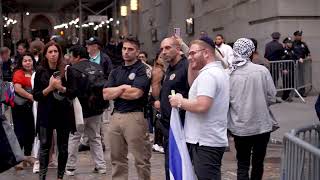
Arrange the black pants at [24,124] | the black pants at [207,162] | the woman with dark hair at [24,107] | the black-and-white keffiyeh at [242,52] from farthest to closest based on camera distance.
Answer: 1. the black pants at [24,124]
2. the woman with dark hair at [24,107]
3. the black-and-white keffiyeh at [242,52]
4. the black pants at [207,162]

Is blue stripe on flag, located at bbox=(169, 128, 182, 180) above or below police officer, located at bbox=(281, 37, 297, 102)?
below

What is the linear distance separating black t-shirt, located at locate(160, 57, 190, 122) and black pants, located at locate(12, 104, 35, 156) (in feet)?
11.9

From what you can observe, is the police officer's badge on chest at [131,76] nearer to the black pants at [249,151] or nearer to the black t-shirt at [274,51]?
the black pants at [249,151]

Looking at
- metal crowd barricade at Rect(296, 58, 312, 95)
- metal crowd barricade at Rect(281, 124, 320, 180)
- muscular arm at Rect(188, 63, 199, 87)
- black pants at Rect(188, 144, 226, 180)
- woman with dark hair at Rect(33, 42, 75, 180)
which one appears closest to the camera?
metal crowd barricade at Rect(281, 124, 320, 180)

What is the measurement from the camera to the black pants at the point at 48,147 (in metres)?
8.01

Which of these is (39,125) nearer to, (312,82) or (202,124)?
(202,124)

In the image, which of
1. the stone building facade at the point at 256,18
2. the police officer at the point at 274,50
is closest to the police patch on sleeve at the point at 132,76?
the police officer at the point at 274,50

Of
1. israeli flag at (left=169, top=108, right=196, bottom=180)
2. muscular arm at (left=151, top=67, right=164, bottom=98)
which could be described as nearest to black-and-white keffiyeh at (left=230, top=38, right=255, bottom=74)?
muscular arm at (left=151, top=67, right=164, bottom=98)

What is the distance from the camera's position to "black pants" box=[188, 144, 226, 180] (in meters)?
5.81

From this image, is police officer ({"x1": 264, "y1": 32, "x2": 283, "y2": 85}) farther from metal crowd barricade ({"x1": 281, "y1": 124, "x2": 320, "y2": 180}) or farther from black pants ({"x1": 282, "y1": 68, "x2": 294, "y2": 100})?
metal crowd barricade ({"x1": 281, "y1": 124, "x2": 320, "y2": 180})

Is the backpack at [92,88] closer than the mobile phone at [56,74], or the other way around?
the mobile phone at [56,74]

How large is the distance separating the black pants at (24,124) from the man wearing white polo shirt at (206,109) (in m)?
4.49

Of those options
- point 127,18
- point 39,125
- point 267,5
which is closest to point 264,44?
point 267,5

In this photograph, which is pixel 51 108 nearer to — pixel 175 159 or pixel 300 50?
pixel 175 159
